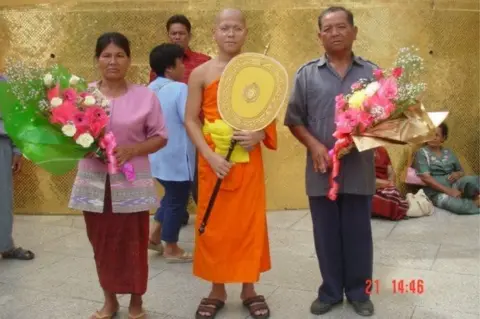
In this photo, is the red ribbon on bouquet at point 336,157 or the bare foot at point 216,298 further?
the bare foot at point 216,298

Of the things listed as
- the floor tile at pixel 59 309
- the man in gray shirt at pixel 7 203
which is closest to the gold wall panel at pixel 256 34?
the man in gray shirt at pixel 7 203

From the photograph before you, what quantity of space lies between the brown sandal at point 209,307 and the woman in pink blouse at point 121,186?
383 mm

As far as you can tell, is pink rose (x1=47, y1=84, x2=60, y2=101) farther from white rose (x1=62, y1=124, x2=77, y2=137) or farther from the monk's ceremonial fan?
the monk's ceremonial fan

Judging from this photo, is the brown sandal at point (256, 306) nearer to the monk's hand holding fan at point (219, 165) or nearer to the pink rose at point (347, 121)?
the monk's hand holding fan at point (219, 165)

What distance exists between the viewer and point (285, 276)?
421cm

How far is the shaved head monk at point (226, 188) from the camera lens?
3.31 m

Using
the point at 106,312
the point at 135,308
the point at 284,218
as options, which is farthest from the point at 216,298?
the point at 284,218

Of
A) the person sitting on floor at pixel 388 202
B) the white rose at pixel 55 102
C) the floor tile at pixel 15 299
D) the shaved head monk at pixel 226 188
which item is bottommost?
the floor tile at pixel 15 299

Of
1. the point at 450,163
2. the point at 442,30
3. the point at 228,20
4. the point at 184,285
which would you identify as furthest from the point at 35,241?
the point at 442,30

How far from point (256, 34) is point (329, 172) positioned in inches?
119

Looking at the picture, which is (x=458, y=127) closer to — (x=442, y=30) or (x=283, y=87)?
(x=442, y=30)

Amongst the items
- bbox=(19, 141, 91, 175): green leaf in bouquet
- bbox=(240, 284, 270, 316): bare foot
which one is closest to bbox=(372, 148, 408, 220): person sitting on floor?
bbox=(240, 284, 270, 316): bare foot

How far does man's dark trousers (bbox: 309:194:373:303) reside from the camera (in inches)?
136

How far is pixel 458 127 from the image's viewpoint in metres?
6.49
